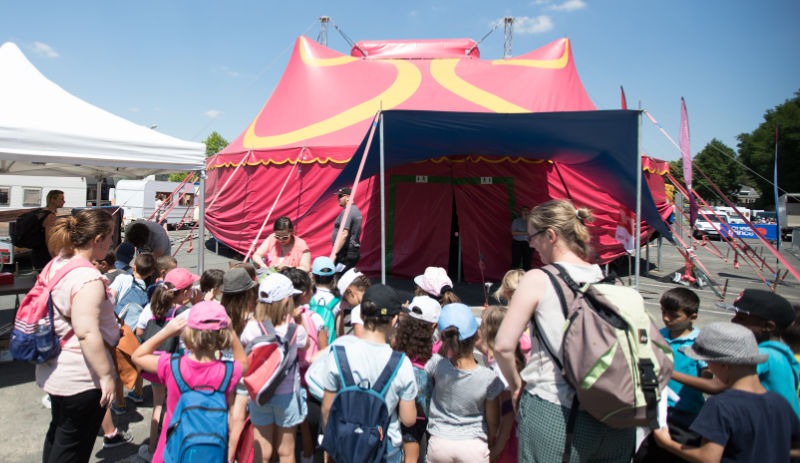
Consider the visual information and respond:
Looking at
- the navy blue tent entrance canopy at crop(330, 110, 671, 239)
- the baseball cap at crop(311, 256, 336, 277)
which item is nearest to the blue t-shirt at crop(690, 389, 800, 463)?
the baseball cap at crop(311, 256, 336, 277)

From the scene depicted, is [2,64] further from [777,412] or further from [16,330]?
[777,412]

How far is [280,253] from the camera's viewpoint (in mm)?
4586

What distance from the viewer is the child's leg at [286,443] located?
235cm

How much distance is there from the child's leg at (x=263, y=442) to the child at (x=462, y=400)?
78 cm

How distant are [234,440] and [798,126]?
4491cm

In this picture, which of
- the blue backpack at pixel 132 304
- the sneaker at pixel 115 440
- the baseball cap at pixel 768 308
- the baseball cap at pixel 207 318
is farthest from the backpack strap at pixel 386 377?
the blue backpack at pixel 132 304

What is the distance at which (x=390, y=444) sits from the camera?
2.08 metres

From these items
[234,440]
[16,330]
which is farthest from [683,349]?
[16,330]

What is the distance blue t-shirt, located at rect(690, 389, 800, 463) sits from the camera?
5.43 ft

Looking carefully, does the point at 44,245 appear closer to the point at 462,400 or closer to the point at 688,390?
the point at 462,400

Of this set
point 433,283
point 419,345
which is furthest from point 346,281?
point 419,345

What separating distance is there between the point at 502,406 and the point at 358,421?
0.73m

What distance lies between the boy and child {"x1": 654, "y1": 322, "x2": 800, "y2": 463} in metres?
0.31

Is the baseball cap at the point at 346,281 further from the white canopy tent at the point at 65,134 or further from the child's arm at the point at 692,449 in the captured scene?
the white canopy tent at the point at 65,134
